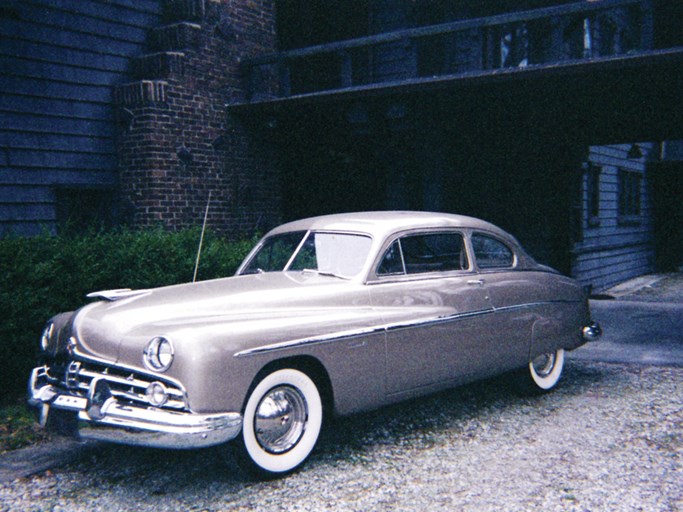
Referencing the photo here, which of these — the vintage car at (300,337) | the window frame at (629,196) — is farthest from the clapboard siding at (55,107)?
the window frame at (629,196)

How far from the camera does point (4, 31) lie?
780cm

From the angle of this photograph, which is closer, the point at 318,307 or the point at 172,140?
the point at 318,307

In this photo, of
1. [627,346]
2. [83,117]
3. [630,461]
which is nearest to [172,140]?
[83,117]

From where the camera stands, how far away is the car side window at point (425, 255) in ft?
15.9

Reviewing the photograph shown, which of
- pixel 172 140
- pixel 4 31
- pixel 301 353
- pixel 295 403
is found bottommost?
pixel 295 403

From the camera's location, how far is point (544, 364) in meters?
6.07

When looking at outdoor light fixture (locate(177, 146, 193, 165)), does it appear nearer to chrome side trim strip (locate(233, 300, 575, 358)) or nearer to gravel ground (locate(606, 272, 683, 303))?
chrome side trim strip (locate(233, 300, 575, 358))

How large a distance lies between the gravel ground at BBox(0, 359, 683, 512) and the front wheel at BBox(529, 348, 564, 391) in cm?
34

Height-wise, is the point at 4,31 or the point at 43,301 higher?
the point at 4,31

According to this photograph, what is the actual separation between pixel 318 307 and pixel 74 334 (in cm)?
151

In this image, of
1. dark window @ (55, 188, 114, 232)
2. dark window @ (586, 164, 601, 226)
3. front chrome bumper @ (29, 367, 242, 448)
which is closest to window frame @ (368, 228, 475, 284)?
front chrome bumper @ (29, 367, 242, 448)

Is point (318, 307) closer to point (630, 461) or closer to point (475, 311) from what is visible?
point (475, 311)

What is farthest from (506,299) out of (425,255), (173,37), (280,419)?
(173,37)

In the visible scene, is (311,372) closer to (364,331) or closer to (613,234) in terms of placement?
(364,331)
